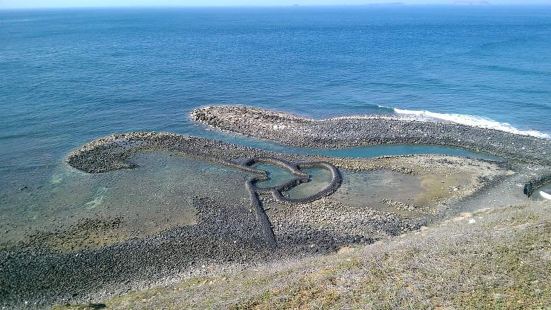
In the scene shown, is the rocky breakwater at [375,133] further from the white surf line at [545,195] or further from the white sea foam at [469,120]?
the white surf line at [545,195]

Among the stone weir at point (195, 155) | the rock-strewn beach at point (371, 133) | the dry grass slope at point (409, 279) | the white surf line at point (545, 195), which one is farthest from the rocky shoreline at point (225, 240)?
the rock-strewn beach at point (371, 133)

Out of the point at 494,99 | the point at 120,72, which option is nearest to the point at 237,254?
the point at 494,99

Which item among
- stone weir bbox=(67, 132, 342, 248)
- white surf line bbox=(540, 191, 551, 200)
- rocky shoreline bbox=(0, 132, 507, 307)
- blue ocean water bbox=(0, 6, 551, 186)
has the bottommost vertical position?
rocky shoreline bbox=(0, 132, 507, 307)

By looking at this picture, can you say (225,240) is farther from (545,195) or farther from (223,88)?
(223,88)

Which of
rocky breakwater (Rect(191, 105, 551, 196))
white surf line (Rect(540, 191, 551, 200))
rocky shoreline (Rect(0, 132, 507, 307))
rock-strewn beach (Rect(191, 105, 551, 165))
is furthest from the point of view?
rock-strewn beach (Rect(191, 105, 551, 165))

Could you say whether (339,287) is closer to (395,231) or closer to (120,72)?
(395,231)

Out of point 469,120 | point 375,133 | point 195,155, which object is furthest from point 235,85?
point 469,120

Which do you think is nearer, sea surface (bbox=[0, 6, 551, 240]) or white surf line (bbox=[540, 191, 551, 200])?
white surf line (bbox=[540, 191, 551, 200])

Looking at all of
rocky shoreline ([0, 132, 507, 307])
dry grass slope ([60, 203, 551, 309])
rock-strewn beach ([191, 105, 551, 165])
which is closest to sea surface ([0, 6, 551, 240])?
rock-strewn beach ([191, 105, 551, 165])

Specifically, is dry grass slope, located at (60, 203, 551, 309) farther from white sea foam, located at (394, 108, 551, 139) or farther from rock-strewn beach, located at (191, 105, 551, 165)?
white sea foam, located at (394, 108, 551, 139)
